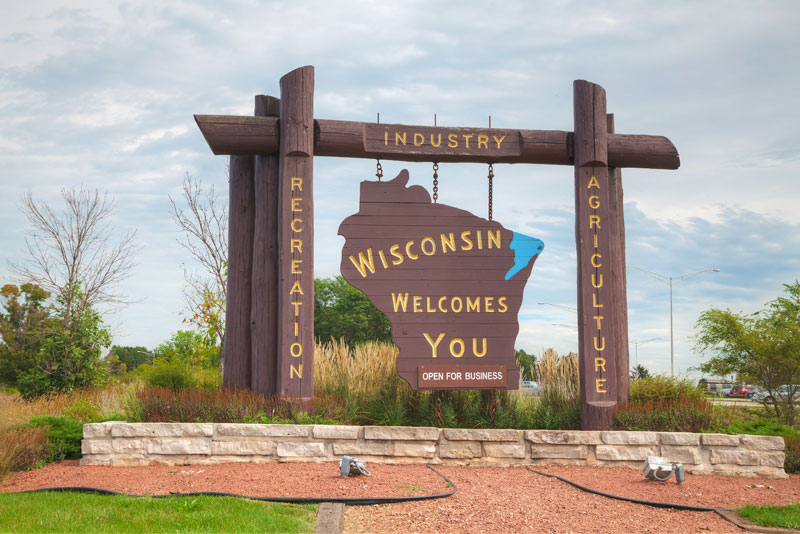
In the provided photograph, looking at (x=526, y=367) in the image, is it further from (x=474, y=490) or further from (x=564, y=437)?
(x=474, y=490)

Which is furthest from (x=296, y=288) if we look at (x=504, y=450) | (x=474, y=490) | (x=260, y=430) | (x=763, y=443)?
(x=763, y=443)

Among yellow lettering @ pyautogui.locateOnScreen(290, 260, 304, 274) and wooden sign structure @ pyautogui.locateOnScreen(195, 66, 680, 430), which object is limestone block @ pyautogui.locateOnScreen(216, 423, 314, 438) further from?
yellow lettering @ pyautogui.locateOnScreen(290, 260, 304, 274)

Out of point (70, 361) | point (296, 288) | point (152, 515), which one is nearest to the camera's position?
point (152, 515)

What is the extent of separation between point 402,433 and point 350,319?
26737 mm

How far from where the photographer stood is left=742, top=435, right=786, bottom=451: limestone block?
27.0 ft

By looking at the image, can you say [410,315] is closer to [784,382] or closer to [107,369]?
[107,369]

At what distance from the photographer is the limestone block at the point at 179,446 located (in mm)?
7559

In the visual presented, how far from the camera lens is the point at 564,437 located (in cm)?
817

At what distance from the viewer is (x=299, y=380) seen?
27.6ft

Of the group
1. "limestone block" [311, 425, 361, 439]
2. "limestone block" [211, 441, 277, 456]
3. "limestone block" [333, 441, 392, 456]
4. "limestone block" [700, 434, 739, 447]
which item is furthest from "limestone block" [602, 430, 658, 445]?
"limestone block" [211, 441, 277, 456]

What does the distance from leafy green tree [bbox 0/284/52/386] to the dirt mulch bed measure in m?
12.2

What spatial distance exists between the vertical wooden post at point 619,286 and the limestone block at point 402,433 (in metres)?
3.01

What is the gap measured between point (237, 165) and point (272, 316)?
2276mm

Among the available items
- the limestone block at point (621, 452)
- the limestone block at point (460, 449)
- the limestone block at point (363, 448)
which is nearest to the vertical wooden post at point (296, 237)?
the limestone block at point (363, 448)
